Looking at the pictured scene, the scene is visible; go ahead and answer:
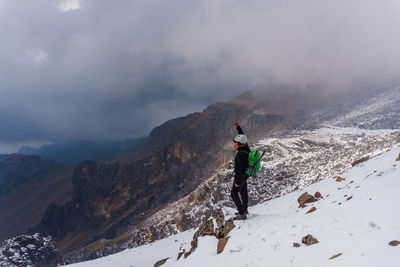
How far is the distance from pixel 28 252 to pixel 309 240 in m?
98.8

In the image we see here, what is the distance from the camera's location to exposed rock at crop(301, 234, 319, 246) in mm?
7256

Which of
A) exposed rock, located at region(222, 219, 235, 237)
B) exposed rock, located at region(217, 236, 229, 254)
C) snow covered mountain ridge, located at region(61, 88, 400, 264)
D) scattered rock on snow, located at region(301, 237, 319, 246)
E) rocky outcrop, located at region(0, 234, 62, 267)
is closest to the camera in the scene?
scattered rock on snow, located at region(301, 237, 319, 246)

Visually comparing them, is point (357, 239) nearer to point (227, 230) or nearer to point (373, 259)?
point (373, 259)

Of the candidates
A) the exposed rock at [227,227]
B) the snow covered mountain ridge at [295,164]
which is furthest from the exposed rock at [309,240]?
the snow covered mountain ridge at [295,164]

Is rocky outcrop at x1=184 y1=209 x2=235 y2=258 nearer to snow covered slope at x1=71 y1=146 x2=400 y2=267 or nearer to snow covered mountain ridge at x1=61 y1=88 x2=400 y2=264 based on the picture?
snow covered slope at x1=71 y1=146 x2=400 y2=267

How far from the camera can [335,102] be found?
182 m

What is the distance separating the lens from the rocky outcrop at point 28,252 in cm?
7186

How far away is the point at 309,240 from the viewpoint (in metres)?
7.36

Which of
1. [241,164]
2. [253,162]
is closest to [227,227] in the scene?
[241,164]

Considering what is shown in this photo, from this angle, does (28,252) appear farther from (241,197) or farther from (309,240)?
(309,240)

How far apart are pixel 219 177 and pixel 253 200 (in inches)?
1073

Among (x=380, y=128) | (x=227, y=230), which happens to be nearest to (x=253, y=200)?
(x=227, y=230)

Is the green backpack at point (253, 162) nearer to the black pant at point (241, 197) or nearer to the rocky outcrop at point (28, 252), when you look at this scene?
the black pant at point (241, 197)

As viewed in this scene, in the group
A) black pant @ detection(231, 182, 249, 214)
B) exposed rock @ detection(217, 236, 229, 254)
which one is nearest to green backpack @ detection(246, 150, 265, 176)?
black pant @ detection(231, 182, 249, 214)
